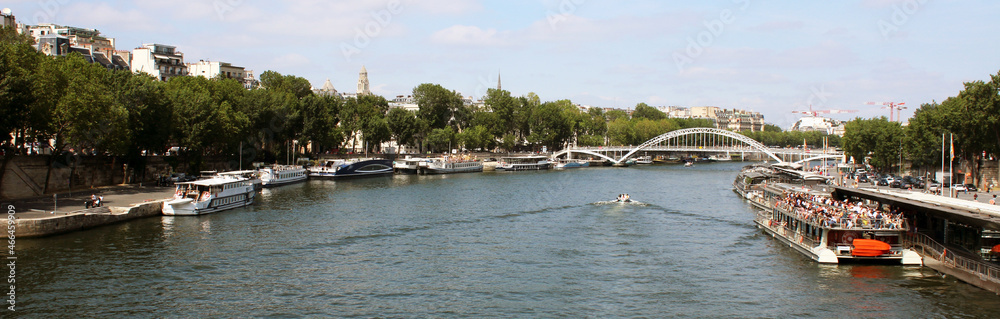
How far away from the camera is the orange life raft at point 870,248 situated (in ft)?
76.0


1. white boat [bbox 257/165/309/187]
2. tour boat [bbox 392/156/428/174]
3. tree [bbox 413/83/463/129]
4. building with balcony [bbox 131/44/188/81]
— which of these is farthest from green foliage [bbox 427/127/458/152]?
white boat [bbox 257/165/309/187]

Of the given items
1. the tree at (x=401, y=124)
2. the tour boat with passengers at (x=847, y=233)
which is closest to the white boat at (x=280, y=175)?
the tree at (x=401, y=124)

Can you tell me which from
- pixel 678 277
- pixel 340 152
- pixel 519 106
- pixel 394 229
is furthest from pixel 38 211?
pixel 519 106

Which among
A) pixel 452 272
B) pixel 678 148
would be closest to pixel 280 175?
pixel 452 272

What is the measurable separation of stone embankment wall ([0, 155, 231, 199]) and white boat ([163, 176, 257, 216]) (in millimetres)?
6810

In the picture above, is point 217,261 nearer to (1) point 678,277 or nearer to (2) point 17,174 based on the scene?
(1) point 678,277

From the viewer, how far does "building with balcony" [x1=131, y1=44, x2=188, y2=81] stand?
74.8 meters

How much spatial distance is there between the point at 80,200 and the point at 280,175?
24338 millimetres

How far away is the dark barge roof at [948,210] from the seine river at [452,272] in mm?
1918

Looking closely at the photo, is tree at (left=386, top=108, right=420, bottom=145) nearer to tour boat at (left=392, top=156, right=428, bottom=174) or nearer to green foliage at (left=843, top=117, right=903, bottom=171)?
tour boat at (left=392, top=156, right=428, bottom=174)

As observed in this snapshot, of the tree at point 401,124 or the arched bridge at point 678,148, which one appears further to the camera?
the arched bridge at point 678,148

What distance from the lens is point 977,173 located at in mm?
46250

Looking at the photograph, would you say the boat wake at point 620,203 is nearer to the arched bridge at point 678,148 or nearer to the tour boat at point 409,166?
the tour boat at point 409,166

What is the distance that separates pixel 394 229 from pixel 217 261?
9415mm
